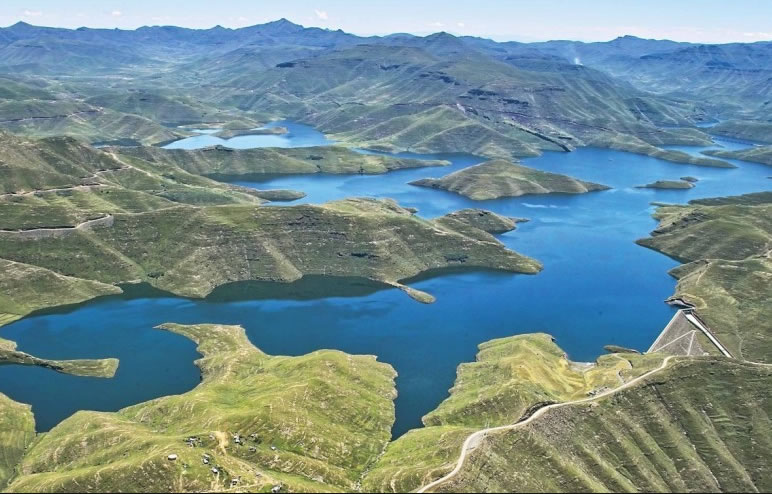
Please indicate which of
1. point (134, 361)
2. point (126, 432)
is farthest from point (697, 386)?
point (134, 361)

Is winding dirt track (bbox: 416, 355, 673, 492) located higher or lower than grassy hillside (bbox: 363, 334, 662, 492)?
higher

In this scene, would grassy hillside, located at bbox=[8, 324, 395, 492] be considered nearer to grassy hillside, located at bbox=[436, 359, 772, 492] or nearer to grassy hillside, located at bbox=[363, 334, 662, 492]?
grassy hillside, located at bbox=[363, 334, 662, 492]

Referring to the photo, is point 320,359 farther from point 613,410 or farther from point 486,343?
point 613,410

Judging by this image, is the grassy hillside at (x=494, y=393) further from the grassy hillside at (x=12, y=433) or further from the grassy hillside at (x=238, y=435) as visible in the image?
the grassy hillside at (x=12, y=433)

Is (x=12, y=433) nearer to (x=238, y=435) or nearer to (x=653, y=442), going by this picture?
(x=238, y=435)

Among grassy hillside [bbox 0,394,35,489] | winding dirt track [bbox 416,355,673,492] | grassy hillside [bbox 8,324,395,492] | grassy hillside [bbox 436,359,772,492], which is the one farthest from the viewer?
grassy hillside [bbox 0,394,35,489]

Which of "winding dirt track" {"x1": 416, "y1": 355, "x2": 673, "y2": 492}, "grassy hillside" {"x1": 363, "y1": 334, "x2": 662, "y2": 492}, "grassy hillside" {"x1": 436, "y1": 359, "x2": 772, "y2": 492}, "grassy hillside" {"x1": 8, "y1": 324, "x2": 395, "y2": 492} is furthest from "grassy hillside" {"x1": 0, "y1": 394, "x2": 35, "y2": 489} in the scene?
"grassy hillside" {"x1": 436, "y1": 359, "x2": 772, "y2": 492}
